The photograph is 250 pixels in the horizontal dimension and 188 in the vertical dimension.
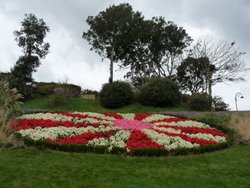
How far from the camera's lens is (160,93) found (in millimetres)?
29969

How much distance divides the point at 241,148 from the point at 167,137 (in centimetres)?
243

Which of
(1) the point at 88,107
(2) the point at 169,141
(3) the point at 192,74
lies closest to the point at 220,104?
(3) the point at 192,74

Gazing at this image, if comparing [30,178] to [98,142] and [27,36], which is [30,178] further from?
[27,36]

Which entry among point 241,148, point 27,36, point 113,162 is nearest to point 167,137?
point 241,148

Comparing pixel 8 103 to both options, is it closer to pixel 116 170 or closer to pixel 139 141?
pixel 139 141

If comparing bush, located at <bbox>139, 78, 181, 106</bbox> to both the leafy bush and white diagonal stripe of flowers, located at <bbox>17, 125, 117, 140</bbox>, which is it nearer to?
the leafy bush

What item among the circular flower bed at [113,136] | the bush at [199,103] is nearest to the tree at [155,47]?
the bush at [199,103]

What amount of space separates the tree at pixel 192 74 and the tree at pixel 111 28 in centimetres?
837

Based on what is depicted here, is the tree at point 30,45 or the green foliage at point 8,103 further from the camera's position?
the tree at point 30,45

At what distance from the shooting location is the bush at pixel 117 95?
100.0 feet

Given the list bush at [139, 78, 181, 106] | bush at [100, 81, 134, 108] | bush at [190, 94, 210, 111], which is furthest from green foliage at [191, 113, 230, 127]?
bush at [100, 81, 134, 108]

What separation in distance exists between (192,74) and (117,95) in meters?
19.3

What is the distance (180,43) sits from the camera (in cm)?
4547

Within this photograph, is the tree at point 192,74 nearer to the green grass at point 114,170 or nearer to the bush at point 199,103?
the bush at point 199,103
